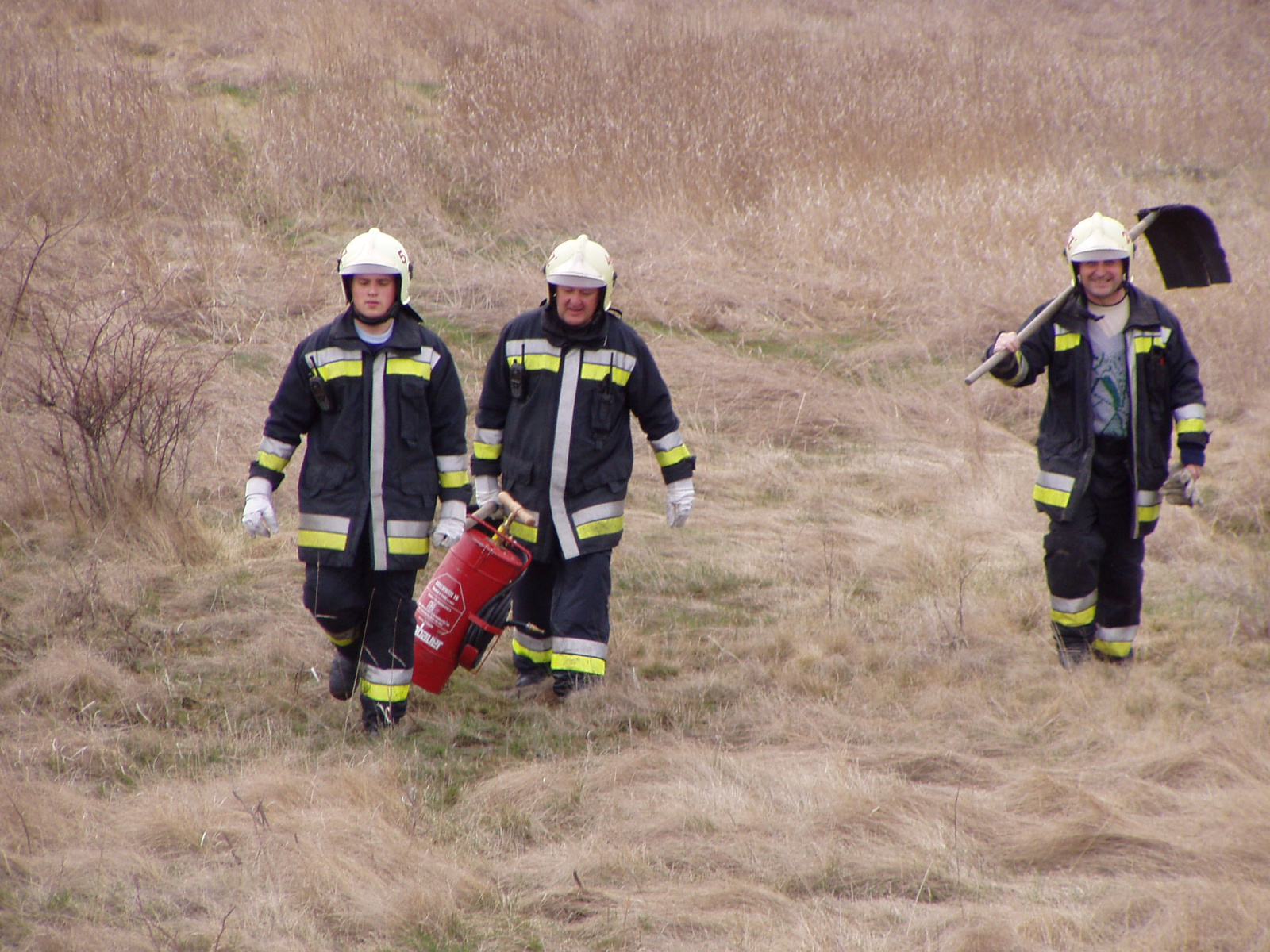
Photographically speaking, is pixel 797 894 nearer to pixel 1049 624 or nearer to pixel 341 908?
pixel 341 908

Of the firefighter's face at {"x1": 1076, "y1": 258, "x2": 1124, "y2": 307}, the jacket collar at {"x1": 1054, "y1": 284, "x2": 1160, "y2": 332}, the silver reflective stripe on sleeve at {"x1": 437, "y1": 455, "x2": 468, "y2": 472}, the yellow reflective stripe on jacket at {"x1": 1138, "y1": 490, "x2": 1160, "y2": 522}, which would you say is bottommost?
the yellow reflective stripe on jacket at {"x1": 1138, "y1": 490, "x2": 1160, "y2": 522}

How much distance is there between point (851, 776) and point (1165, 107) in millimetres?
13668

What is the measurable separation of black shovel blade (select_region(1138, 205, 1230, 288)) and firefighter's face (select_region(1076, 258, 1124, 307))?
27cm

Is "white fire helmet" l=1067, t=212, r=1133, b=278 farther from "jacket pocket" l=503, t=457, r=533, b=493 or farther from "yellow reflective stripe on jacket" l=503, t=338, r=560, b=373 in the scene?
"jacket pocket" l=503, t=457, r=533, b=493

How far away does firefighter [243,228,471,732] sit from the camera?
3967 mm

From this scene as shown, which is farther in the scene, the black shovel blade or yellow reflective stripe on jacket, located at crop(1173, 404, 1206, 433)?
the black shovel blade

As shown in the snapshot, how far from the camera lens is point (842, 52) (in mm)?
15266

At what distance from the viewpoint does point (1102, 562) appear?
4754 millimetres

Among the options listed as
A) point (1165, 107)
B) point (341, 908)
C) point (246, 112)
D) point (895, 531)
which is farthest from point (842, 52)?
point (341, 908)

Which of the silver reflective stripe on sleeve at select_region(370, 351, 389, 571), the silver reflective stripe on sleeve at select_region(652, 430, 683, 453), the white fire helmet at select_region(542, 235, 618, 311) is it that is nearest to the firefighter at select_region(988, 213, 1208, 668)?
the silver reflective stripe on sleeve at select_region(652, 430, 683, 453)

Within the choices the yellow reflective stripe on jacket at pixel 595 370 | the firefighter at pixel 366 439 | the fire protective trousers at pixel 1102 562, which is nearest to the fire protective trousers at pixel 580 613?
the firefighter at pixel 366 439

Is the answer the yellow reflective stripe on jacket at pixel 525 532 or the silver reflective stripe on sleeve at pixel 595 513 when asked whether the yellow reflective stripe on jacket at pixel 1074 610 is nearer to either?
the silver reflective stripe on sleeve at pixel 595 513

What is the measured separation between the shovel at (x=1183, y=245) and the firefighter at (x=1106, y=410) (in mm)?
154

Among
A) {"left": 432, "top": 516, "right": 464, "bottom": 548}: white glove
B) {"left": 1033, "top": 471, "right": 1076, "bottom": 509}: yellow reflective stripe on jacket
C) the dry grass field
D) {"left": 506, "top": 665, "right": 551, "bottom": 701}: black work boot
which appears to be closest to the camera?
the dry grass field
